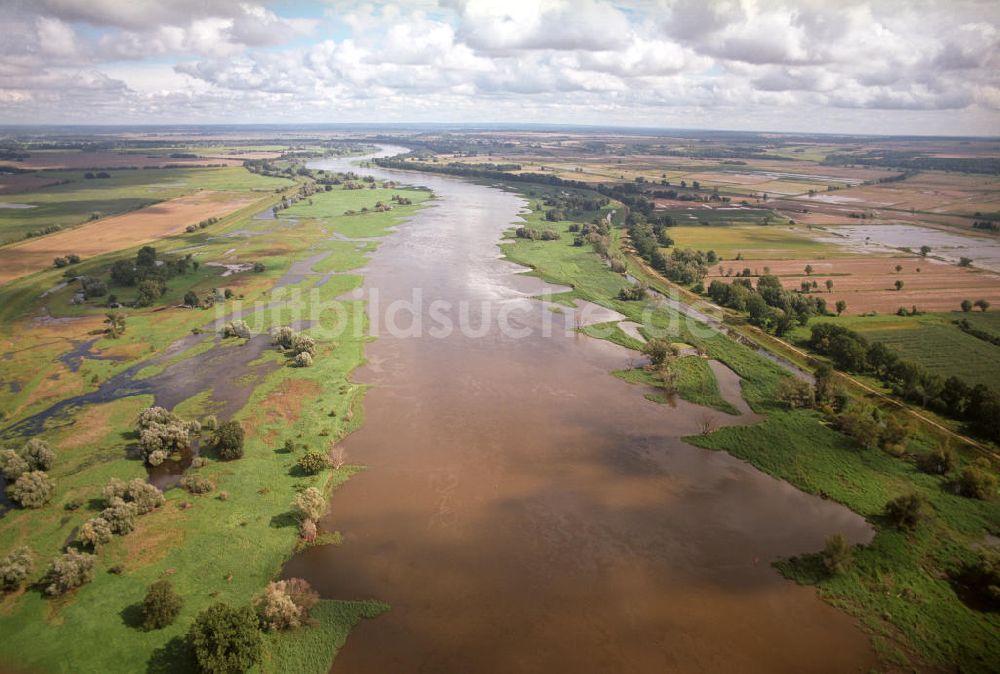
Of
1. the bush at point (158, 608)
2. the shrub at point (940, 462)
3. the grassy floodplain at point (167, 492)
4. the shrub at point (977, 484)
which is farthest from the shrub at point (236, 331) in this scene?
the shrub at point (977, 484)

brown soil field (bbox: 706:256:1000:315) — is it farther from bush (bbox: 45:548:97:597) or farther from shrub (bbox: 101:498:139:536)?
bush (bbox: 45:548:97:597)

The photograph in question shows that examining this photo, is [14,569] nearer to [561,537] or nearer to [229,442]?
[229,442]

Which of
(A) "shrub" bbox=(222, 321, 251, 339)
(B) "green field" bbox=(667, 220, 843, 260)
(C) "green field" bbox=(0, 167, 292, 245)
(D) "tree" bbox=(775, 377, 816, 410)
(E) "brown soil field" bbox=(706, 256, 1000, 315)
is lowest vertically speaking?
(D) "tree" bbox=(775, 377, 816, 410)

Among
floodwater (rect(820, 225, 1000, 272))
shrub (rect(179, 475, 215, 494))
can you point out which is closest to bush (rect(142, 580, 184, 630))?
shrub (rect(179, 475, 215, 494))

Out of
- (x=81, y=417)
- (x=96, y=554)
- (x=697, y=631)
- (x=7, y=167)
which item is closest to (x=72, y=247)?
(x=81, y=417)

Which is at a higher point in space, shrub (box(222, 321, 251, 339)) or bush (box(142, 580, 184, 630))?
shrub (box(222, 321, 251, 339))

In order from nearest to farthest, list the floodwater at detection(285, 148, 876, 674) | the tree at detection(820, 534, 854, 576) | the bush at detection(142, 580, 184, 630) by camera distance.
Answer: the bush at detection(142, 580, 184, 630) → the floodwater at detection(285, 148, 876, 674) → the tree at detection(820, 534, 854, 576)

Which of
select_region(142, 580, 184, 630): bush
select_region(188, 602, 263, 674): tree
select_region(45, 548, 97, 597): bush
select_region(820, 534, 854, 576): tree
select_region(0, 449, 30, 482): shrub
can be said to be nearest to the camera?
select_region(188, 602, 263, 674): tree

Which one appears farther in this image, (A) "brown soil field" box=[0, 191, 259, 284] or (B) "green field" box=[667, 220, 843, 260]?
(B) "green field" box=[667, 220, 843, 260]
